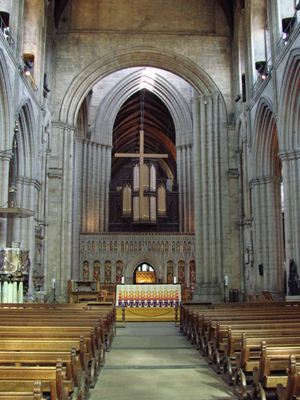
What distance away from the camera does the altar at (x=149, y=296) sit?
666 inches

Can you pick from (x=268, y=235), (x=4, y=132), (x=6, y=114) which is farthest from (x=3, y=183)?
(x=268, y=235)

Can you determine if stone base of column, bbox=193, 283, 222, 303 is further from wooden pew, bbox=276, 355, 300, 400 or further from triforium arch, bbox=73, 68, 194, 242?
wooden pew, bbox=276, 355, 300, 400

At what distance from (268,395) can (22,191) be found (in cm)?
1468

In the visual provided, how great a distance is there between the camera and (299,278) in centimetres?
1451

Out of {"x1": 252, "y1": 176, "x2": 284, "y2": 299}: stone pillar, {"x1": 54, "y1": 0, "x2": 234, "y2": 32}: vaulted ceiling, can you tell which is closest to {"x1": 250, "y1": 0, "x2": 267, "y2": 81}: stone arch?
{"x1": 54, "y1": 0, "x2": 234, "y2": 32}: vaulted ceiling

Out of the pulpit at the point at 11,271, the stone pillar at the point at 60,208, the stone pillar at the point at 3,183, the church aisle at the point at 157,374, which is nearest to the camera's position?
the church aisle at the point at 157,374

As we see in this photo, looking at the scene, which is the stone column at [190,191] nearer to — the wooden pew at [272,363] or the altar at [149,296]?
the altar at [149,296]

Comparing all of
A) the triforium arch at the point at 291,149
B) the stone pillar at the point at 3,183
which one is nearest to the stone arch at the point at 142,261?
the triforium arch at the point at 291,149

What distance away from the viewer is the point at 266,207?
18.8 metres

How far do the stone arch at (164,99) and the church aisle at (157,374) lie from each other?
22.2 metres

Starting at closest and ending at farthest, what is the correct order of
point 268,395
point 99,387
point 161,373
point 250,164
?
point 268,395 < point 99,387 < point 161,373 < point 250,164

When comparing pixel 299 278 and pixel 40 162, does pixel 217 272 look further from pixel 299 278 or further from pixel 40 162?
pixel 40 162

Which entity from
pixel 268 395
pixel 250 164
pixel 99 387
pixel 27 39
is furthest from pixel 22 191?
pixel 268 395

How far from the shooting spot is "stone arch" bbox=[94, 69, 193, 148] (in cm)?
3156
